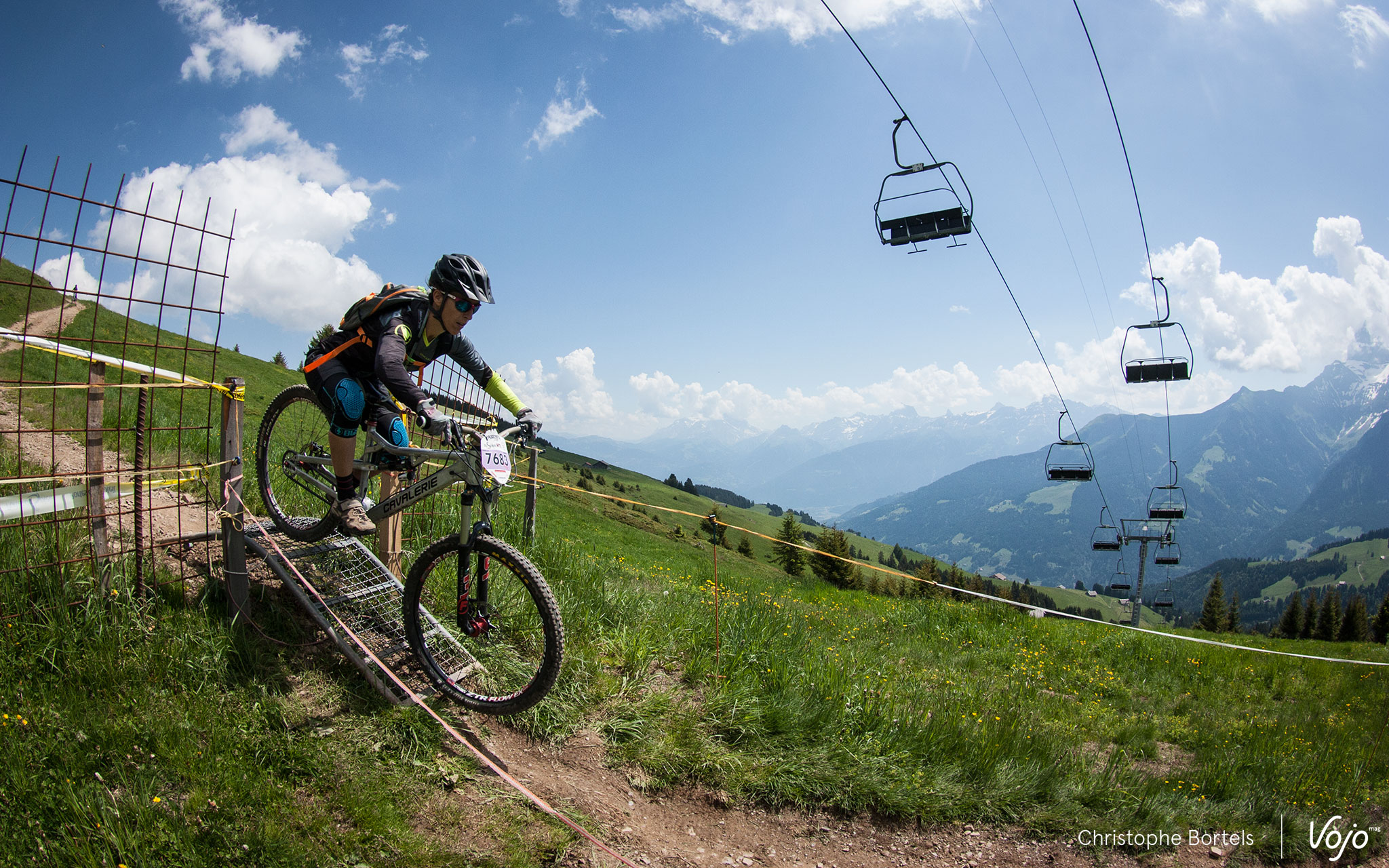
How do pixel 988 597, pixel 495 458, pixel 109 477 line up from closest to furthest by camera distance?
pixel 495 458
pixel 109 477
pixel 988 597

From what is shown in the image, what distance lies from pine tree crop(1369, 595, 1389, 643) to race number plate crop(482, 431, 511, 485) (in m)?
80.7

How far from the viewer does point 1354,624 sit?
209ft

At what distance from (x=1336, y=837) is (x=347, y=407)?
9.06 m

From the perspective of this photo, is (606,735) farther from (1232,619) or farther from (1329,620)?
(1232,619)

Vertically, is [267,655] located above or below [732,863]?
above

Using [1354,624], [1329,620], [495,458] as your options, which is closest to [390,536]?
[495,458]

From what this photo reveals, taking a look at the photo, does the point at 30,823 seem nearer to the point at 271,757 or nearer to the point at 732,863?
the point at 271,757

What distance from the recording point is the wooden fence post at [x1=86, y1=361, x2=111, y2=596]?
4.68 metres

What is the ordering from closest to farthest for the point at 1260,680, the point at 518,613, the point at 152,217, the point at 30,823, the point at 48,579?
the point at 30,823, the point at 48,579, the point at 152,217, the point at 518,613, the point at 1260,680

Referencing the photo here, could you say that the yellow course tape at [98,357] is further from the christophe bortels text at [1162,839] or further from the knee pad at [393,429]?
the christophe bortels text at [1162,839]

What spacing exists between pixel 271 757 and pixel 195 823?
0.54 metres

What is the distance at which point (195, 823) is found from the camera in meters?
3.36

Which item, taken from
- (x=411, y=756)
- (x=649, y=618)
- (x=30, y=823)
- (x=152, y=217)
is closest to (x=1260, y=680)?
(x=649, y=618)

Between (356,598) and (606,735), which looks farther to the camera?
(356,598)
